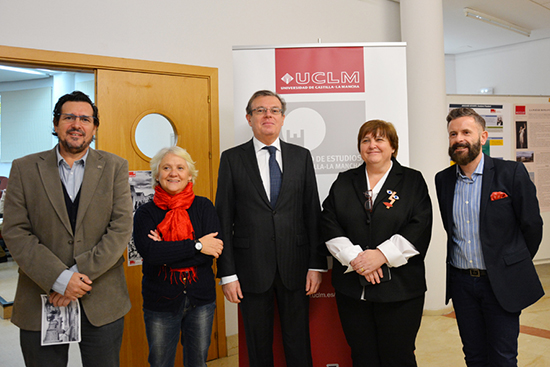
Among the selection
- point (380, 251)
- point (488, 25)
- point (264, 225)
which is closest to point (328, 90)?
point (264, 225)

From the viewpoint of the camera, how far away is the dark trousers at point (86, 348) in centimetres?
184

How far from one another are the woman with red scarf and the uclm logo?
103cm

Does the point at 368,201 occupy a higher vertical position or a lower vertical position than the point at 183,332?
higher

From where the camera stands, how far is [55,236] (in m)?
1.87

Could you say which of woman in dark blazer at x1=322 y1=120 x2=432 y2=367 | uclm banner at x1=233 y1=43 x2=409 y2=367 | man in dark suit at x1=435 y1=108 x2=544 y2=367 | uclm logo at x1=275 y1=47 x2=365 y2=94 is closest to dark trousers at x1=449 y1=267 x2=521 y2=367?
man in dark suit at x1=435 y1=108 x2=544 y2=367

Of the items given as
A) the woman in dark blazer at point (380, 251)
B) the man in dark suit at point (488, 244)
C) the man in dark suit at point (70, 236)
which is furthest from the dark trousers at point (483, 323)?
the man in dark suit at point (70, 236)

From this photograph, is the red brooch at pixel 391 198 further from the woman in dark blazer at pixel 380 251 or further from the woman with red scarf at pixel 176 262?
the woman with red scarf at pixel 176 262

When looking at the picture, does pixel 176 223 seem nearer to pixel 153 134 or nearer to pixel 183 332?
pixel 183 332

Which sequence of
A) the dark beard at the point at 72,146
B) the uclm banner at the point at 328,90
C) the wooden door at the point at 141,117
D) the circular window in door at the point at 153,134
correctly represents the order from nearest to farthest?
1. the dark beard at the point at 72,146
2. the uclm banner at the point at 328,90
3. the wooden door at the point at 141,117
4. the circular window in door at the point at 153,134

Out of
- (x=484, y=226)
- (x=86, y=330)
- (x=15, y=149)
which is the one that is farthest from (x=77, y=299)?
(x=15, y=149)

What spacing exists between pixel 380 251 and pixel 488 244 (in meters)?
0.54

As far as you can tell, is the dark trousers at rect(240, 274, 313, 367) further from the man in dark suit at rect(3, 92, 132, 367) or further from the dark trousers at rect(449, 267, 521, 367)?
Result: the dark trousers at rect(449, 267, 521, 367)

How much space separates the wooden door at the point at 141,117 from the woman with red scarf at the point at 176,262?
3.82 ft

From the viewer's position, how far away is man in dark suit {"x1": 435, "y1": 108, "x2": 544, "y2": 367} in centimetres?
203
